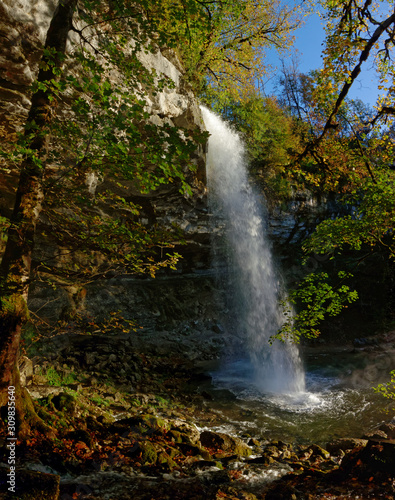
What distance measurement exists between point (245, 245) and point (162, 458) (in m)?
12.7

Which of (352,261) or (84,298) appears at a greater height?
(352,261)

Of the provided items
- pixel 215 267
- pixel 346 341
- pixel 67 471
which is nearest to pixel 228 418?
pixel 67 471

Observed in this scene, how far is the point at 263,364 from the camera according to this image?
1409 cm

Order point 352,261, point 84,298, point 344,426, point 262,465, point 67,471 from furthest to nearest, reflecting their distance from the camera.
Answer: point 352,261 → point 84,298 → point 344,426 → point 262,465 → point 67,471

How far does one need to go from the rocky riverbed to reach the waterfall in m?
8.08

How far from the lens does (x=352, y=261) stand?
677 inches

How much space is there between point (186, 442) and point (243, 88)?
14701 mm

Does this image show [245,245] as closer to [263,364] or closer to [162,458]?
[263,364]

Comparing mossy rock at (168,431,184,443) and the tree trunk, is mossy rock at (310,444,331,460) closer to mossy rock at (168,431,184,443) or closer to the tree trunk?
mossy rock at (168,431,184,443)

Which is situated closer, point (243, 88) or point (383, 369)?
point (383, 369)

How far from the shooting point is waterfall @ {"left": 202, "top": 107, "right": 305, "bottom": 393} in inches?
599

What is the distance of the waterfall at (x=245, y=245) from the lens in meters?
15.2

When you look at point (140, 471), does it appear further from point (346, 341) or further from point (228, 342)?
point (346, 341)

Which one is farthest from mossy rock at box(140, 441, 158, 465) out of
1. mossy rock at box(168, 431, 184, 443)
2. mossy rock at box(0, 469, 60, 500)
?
mossy rock at box(0, 469, 60, 500)
